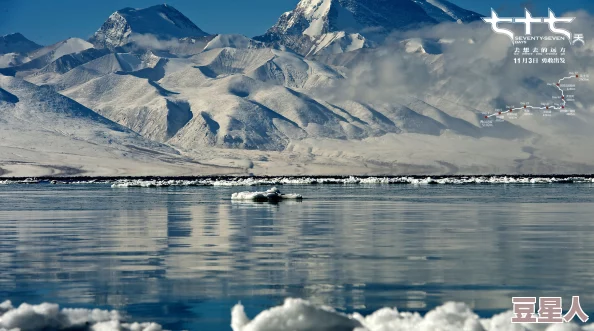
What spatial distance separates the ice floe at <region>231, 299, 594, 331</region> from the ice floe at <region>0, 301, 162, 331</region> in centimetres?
206

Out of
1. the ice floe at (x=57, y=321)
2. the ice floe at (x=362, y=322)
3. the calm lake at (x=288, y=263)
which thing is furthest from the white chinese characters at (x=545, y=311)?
the ice floe at (x=57, y=321)

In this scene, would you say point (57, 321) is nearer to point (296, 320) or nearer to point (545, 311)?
point (296, 320)

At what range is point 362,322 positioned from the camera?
18.4 m

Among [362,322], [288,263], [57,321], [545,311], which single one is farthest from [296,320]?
[288,263]

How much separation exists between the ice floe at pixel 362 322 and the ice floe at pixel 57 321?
206 centimetres

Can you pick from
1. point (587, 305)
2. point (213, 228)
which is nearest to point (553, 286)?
point (587, 305)

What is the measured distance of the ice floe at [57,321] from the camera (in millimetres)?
18234

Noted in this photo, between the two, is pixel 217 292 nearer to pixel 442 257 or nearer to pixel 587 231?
pixel 442 257

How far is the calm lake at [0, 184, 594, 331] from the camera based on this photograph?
72.6 ft

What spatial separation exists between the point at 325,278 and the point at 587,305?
702 cm

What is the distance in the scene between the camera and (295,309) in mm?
18172

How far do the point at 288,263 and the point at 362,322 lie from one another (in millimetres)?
10449

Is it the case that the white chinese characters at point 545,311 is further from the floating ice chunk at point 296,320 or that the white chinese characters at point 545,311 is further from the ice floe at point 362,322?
the floating ice chunk at point 296,320

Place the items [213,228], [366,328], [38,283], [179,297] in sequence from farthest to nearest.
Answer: [213,228] < [38,283] < [179,297] < [366,328]
